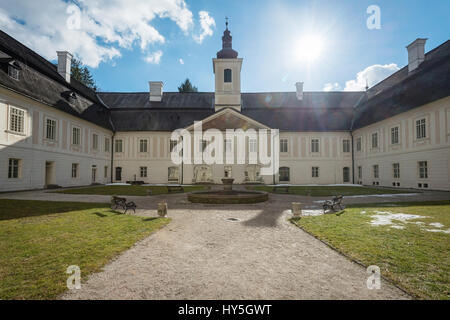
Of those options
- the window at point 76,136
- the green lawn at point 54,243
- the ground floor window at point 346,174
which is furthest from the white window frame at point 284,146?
the green lawn at point 54,243

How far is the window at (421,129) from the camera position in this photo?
18.3m

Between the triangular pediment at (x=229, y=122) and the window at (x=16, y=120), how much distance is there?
15.1 m

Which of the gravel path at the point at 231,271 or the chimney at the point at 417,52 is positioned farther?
the chimney at the point at 417,52

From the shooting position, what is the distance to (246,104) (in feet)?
110

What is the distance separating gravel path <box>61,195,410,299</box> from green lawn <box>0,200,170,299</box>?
399 mm

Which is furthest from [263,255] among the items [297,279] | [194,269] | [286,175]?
[286,175]

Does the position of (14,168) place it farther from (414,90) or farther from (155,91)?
(414,90)

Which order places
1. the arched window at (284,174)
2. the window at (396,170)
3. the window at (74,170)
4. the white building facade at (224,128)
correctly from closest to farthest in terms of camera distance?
the white building facade at (224,128), the window at (396,170), the window at (74,170), the arched window at (284,174)

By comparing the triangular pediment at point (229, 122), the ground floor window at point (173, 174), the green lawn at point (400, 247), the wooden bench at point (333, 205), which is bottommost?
the green lawn at point (400, 247)

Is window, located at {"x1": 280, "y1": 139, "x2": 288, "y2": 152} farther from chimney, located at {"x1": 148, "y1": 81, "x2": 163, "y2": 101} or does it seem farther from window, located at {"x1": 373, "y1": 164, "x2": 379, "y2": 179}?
chimney, located at {"x1": 148, "y1": 81, "x2": 163, "y2": 101}

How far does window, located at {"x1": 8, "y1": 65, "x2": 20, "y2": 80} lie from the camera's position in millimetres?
15359

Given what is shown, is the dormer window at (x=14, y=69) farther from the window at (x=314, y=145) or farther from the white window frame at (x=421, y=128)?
the white window frame at (x=421, y=128)

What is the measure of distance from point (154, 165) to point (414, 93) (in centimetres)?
2836
